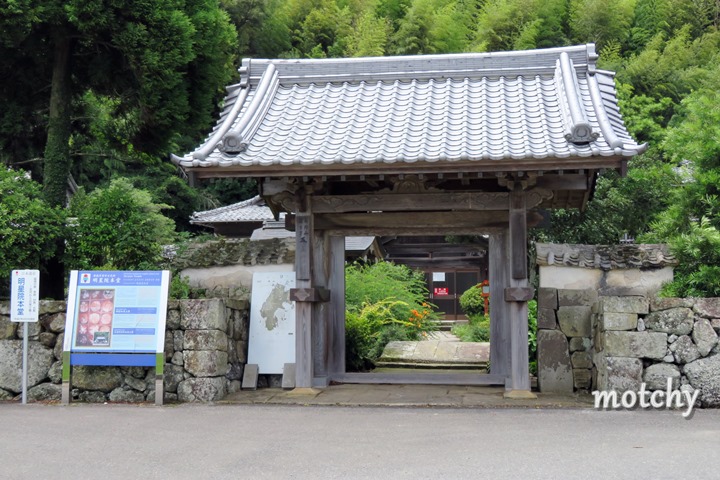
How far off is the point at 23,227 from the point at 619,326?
7.24 meters

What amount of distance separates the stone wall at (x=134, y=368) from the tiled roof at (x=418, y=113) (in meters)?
1.90

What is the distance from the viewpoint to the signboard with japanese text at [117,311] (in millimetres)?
8734

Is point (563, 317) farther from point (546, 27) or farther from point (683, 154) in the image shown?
point (546, 27)

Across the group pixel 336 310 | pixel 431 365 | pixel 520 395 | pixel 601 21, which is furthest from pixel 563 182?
pixel 601 21

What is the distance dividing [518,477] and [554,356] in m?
4.83

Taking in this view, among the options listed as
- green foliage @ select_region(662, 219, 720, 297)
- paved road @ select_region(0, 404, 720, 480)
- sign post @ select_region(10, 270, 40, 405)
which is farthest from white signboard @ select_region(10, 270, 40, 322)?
green foliage @ select_region(662, 219, 720, 297)

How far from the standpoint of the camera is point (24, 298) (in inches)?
347

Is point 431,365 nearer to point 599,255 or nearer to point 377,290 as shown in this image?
point 599,255

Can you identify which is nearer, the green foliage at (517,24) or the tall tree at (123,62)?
the tall tree at (123,62)

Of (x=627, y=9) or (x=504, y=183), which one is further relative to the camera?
(x=627, y=9)

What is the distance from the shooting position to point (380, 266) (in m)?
19.9

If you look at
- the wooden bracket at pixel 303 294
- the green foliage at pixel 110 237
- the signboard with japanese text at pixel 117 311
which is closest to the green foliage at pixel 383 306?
the wooden bracket at pixel 303 294

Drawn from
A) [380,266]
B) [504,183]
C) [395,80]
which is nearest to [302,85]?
[395,80]

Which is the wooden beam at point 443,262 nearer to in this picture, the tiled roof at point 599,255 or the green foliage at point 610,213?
the green foliage at point 610,213
